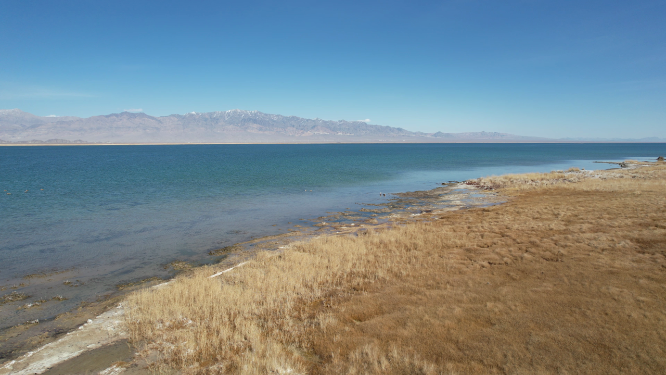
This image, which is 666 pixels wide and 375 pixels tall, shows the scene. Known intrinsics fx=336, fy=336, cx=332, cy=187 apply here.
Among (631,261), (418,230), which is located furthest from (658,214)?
(418,230)

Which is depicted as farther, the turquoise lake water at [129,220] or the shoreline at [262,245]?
the turquoise lake water at [129,220]

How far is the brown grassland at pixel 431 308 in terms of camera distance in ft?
21.4

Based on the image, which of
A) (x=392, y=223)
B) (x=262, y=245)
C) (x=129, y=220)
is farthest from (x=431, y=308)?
(x=129, y=220)

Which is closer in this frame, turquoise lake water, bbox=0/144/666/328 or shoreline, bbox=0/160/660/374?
shoreline, bbox=0/160/660/374

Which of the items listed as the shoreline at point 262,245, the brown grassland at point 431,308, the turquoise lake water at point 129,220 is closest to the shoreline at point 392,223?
the shoreline at point 262,245

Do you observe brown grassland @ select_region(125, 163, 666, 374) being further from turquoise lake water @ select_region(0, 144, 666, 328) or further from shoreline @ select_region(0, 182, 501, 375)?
turquoise lake water @ select_region(0, 144, 666, 328)

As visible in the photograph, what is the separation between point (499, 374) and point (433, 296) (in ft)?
10.5

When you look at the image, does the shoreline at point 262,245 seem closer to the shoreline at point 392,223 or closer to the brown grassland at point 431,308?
the shoreline at point 392,223

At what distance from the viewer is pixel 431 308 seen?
335 inches

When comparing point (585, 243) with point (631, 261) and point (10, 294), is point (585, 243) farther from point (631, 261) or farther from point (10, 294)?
point (10, 294)

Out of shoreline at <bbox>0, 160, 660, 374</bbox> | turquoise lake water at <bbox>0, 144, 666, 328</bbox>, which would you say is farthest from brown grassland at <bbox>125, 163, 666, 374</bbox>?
turquoise lake water at <bbox>0, 144, 666, 328</bbox>

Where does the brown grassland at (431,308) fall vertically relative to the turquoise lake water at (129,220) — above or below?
above

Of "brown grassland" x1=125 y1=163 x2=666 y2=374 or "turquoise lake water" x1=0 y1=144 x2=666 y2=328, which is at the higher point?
"brown grassland" x1=125 y1=163 x2=666 y2=374

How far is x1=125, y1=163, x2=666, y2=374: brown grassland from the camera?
6535 mm
